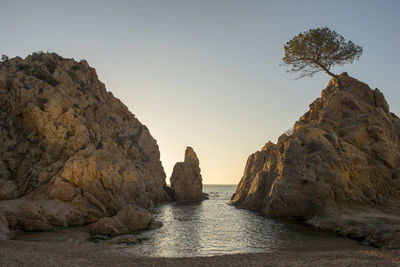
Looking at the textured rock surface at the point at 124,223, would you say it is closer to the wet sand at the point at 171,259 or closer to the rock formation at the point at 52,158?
the rock formation at the point at 52,158

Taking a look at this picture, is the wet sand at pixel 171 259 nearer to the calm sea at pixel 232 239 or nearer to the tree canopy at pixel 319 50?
the calm sea at pixel 232 239

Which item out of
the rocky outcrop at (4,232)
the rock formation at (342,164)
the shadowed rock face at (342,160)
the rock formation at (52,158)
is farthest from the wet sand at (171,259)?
the shadowed rock face at (342,160)

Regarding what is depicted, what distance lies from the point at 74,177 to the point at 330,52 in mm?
46264

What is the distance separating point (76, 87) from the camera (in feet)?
174

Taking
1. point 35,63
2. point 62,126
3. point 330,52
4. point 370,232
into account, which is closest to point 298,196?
point 370,232

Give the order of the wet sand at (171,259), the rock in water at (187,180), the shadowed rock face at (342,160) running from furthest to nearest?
the rock in water at (187,180), the shadowed rock face at (342,160), the wet sand at (171,259)

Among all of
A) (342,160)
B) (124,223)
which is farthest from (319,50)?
(124,223)

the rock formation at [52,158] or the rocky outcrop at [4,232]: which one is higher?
the rock formation at [52,158]

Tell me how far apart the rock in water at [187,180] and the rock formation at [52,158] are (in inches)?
1411

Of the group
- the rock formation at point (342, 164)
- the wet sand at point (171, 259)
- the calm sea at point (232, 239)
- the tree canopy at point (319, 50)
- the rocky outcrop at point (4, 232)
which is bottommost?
the calm sea at point (232, 239)

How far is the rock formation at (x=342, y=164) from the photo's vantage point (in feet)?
116

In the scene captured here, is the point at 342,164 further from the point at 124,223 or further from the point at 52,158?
the point at 52,158

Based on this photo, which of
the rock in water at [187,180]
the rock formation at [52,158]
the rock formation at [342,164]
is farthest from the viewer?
the rock in water at [187,180]

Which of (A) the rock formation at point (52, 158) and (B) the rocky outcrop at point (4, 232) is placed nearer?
(B) the rocky outcrop at point (4, 232)
